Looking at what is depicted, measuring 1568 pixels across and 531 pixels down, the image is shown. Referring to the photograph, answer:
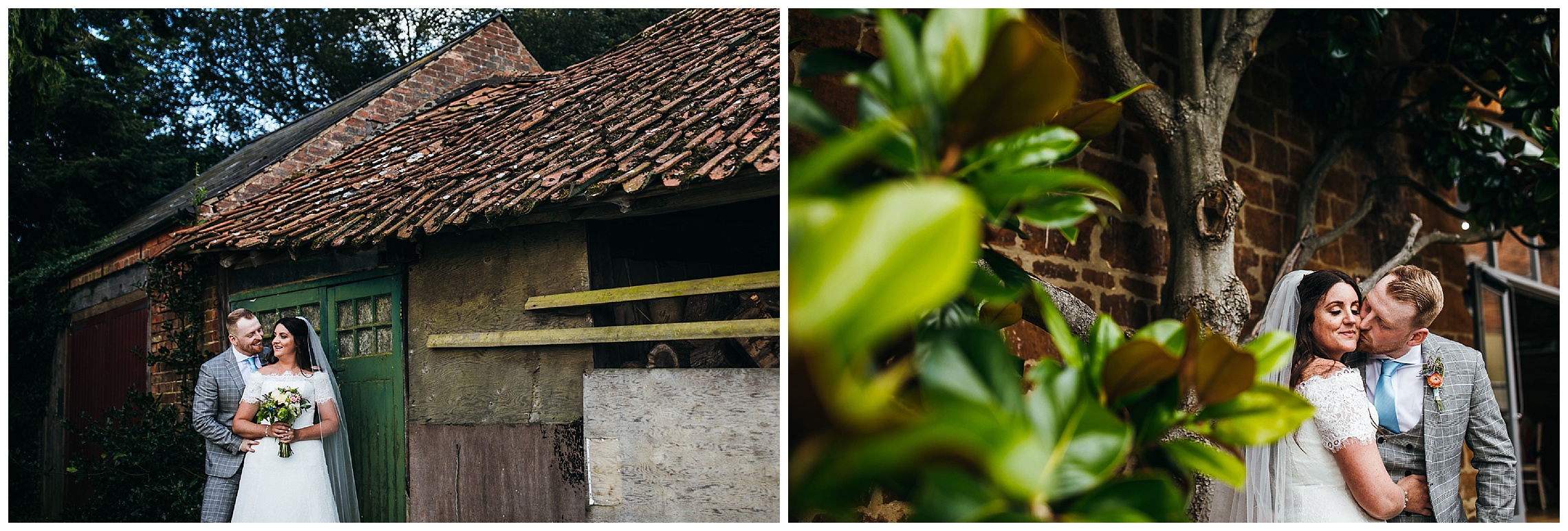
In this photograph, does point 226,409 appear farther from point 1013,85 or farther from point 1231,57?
point 1231,57

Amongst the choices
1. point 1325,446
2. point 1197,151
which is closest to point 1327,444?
point 1325,446

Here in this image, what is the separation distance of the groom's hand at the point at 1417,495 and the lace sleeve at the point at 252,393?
2934 millimetres

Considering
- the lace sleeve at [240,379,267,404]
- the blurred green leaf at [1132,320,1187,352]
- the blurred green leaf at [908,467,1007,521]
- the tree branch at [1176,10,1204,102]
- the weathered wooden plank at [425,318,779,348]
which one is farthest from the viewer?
the tree branch at [1176,10,1204,102]

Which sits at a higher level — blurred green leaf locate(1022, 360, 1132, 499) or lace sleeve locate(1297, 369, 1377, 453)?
blurred green leaf locate(1022, 360, 1132, 499)

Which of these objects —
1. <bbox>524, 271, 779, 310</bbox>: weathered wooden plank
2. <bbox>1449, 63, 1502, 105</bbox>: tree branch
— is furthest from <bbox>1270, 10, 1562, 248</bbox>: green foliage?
<bbox>524, 271, 779, 310</bbox>: weathered wooden plank

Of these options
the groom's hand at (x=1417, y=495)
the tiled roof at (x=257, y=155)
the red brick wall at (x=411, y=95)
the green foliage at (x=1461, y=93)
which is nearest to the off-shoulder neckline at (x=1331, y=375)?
the groom's hand at (x=1417, y=495)

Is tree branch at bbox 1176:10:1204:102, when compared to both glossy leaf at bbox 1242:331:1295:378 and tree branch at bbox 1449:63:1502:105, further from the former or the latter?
glossy leaf at bbox 1242:331:1295:378

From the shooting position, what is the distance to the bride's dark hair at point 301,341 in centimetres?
248

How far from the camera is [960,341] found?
1.49 ft

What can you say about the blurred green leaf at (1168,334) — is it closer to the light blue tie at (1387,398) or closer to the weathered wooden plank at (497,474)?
the weathered wooden plank at (497,474)

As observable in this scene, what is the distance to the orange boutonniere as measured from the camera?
A: 7.21 feet

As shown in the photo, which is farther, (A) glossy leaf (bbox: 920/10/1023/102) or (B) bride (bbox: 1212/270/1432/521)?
(B) bride (bbox: 1212/270/1432/521)

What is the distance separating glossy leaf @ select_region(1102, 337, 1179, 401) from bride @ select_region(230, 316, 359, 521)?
199 cm

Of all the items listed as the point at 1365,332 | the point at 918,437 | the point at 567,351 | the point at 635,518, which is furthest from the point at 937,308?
the point at 1365,332
